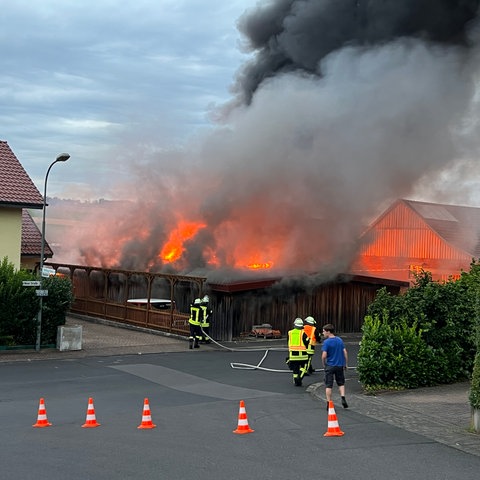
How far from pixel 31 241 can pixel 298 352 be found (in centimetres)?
1798

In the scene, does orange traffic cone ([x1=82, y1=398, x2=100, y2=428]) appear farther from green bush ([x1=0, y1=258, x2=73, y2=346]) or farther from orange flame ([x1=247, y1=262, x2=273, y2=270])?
orange flame ([x1=247, y1=262, x2=273, y2=270])

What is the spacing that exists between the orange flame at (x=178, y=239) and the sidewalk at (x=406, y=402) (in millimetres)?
8765

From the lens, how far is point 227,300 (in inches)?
952

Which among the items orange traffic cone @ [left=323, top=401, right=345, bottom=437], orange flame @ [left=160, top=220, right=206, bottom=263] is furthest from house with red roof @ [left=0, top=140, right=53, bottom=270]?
orange traffic cone @ [left=323, top=401, right=345, bottom=437]

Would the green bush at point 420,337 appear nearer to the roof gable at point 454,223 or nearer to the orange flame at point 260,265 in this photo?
the orange flame at point 260,265

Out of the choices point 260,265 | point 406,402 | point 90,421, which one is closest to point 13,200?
point 260,265

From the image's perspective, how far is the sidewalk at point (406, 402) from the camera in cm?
1026

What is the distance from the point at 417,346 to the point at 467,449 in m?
5.09

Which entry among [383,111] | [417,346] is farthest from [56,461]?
[383,111]

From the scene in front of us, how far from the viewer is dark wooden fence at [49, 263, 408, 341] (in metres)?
24.1

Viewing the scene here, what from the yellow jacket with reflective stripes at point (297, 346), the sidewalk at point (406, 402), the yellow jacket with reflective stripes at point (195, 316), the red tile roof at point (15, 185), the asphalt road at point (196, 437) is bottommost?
the asphalt road at point (196, 437)

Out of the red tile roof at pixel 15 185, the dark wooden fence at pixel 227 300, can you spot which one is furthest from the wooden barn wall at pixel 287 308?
the red tile roof at pixel 15 185

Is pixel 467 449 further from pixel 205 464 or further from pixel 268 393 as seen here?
pixel 268 393

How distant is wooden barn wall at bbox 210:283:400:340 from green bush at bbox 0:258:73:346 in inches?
217
